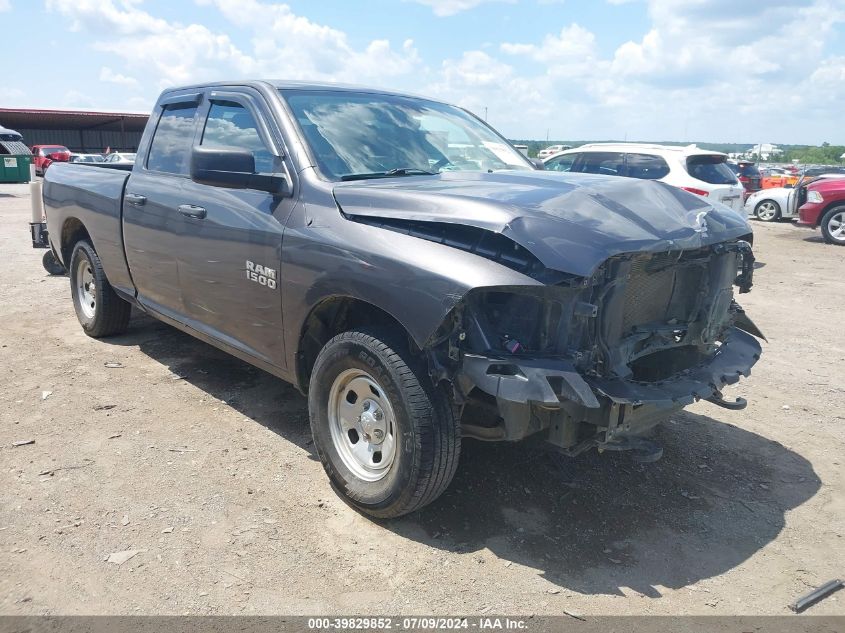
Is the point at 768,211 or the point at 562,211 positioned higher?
the point at 562,211

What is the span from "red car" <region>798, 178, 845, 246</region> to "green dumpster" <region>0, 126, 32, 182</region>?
1064 inches

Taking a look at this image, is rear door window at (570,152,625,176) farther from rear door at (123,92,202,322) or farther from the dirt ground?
rear door at (123,92,202,322)

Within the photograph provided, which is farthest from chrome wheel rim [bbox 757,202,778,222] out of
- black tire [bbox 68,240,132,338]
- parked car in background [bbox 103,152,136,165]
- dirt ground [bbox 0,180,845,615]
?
black tire [bbox 68,240,132,338]

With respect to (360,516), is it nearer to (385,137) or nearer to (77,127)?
(385,137)

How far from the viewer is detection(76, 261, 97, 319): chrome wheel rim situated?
6.17 meters

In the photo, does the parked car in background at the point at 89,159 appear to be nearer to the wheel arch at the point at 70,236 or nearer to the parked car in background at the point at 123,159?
the parked car in background at the point at 123,159

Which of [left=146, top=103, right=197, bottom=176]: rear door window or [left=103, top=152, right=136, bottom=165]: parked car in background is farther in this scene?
[left=103, top=152, right=136, bottom=165]: parked car in background

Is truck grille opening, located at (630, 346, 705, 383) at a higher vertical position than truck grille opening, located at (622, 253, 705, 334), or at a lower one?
lower

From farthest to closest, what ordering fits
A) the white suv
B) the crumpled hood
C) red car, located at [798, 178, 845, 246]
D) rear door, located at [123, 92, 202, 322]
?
1. red car, located at [798, 178, 845, 246]
2. the white suv
3. rear door, located at [123, 92, 202, 322]
4. the crumpled hood

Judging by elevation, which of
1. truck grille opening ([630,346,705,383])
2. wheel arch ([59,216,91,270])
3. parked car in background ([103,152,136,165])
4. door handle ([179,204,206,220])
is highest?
parked car in background ([103,152,136,165])

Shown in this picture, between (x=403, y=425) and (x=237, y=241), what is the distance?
5.08ft

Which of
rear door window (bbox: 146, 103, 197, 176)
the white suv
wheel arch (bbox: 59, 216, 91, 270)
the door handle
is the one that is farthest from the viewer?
the white suv

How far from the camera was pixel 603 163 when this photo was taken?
35.3 feet

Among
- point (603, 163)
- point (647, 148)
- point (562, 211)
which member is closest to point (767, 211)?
point (647, 148)
